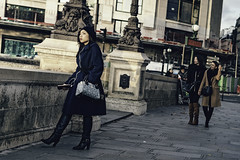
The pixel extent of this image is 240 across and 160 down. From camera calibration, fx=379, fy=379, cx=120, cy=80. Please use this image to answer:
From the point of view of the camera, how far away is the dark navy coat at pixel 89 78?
524 cm

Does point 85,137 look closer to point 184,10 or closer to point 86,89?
point 86,89

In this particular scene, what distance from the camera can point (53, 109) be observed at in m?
6.12

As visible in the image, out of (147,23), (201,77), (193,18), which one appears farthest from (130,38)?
(193,18)

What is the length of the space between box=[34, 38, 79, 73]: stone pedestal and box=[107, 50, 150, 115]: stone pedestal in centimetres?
408

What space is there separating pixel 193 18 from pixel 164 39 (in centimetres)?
577

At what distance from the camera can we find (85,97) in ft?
17.3

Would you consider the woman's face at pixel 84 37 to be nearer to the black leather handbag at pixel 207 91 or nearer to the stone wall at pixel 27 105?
the stone wall at pixel 27 105

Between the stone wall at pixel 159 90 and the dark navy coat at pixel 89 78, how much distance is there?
301 inches

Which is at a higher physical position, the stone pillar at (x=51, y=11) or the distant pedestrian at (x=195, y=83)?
the stone pillar at (x=51, y=11)

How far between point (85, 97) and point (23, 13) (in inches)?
1431

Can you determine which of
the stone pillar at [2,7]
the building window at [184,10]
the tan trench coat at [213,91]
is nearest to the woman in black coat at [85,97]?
the tan trench coat at [213,91]

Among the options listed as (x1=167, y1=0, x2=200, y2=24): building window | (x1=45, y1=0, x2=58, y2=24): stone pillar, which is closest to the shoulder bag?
(x1=45, y1=0, x2=58, y2=24): stone pillar

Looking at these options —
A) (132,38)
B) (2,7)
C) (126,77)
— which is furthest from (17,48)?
(126,77)

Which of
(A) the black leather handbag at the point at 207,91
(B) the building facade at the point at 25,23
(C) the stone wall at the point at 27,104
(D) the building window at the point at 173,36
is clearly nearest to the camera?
(C) the stone wall at the point at 27,104
